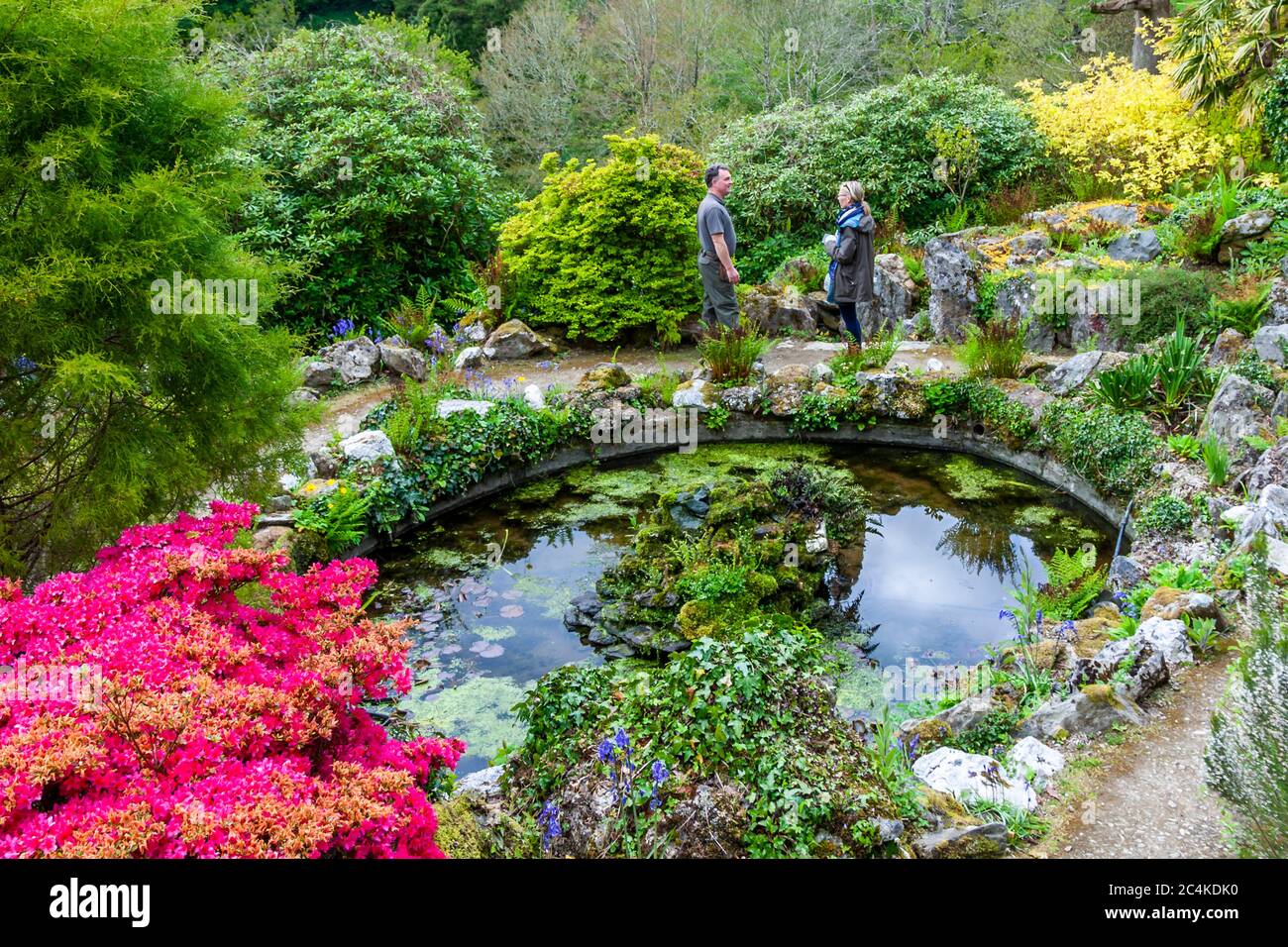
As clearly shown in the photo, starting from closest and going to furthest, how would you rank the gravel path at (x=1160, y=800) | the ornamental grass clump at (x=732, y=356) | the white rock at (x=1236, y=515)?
the gravel path at (x=1160, y=800) → the white rock at (x=1236, y=515) → the ornamental grass clump at (x=732, y=356)

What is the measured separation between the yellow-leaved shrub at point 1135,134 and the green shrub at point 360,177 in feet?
26.1

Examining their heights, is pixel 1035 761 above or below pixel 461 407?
below

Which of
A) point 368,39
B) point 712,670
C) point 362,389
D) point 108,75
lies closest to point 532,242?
point 362,389

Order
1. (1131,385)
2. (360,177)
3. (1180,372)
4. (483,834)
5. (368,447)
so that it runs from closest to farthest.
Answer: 1. (483,834)
2. (368,447)
3. (1180,372)
4. (1131,385)
5. (360,177)

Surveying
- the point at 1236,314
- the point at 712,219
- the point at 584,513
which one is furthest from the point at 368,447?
the point at 1236,314

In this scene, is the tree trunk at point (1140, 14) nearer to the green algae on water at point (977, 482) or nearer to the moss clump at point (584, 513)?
the green algae on water at point (977, 482)

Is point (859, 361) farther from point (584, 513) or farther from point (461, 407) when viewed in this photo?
point (461, 407)

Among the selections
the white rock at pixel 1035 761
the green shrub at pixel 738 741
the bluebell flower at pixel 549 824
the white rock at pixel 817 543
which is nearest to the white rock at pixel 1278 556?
the white rock at pixel 1035 761

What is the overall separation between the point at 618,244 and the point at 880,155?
4937 mm

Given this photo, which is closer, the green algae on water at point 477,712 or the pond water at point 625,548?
the green algae on water at point 477,712

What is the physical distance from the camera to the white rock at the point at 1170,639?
14.5 ft

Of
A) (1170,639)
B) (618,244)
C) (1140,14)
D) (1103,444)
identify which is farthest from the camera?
(1140,14)

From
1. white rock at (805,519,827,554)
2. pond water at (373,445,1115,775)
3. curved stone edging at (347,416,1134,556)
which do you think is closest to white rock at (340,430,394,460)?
curved stone edging at (347,416,1134,556)

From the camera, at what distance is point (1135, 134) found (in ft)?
39.0
